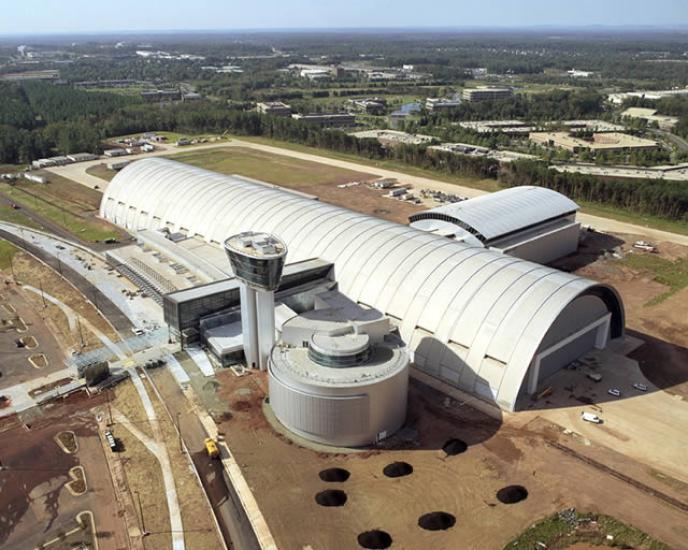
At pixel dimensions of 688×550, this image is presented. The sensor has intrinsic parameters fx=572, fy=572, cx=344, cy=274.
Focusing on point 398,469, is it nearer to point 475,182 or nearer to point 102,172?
point 475,182

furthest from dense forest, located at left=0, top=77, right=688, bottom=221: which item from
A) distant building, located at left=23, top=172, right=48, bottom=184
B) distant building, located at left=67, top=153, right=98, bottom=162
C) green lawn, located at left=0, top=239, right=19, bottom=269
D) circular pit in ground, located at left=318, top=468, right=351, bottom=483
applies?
circular pit in ground, located at left=318, top=468, right=351, bottom=483

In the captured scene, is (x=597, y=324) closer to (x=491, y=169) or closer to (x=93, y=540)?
(x=93, y=540)

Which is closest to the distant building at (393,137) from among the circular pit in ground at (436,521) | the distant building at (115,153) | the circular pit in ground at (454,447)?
the distant building at (115,153)

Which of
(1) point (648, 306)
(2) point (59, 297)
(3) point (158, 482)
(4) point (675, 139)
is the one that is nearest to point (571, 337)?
(1) point (648, 306)

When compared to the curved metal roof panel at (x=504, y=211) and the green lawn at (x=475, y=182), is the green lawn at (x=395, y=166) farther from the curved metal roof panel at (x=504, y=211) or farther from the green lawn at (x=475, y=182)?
the curved metal roof panel at (x=504, y=211)

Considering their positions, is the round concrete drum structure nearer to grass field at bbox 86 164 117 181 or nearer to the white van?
the white van

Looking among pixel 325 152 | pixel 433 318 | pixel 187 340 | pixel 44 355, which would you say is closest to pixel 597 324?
pixel 433 318
